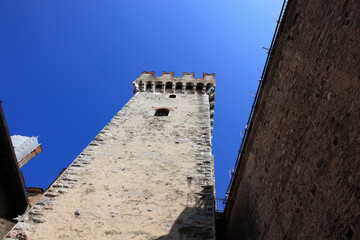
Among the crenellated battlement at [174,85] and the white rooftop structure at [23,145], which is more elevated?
the crenellated battlement at [174,85]

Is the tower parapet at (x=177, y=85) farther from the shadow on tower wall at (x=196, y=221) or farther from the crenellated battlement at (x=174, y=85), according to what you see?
the shadow on tower wall at (x=196, y=221)

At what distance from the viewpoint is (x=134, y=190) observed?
6.46 metres

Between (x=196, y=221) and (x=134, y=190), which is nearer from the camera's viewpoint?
(x=196, y=221)

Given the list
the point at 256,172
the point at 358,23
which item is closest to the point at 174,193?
the point at 256,172

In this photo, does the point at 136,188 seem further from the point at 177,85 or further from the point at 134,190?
the point at 177,85

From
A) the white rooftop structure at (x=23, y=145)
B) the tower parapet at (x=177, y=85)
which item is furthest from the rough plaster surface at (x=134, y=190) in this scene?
the white rooftop structure at (x=23, y=145)

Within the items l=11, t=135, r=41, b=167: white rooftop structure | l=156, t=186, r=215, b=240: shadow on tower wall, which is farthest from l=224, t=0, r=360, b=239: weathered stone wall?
l=11, t=135, r=41, b=167: white rooftop structure

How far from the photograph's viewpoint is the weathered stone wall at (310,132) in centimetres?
250

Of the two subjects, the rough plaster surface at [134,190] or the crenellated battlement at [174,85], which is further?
the crenellated battlement at [174,85]

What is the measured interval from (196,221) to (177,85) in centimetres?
979

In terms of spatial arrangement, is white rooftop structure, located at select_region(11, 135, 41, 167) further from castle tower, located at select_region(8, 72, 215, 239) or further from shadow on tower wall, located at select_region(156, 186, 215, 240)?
shadow on tower wall, located at select_region(156, 186, 215, 240)

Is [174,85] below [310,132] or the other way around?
below

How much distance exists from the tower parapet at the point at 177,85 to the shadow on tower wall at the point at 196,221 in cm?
840

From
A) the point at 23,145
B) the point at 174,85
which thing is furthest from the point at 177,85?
the point at 23,145
